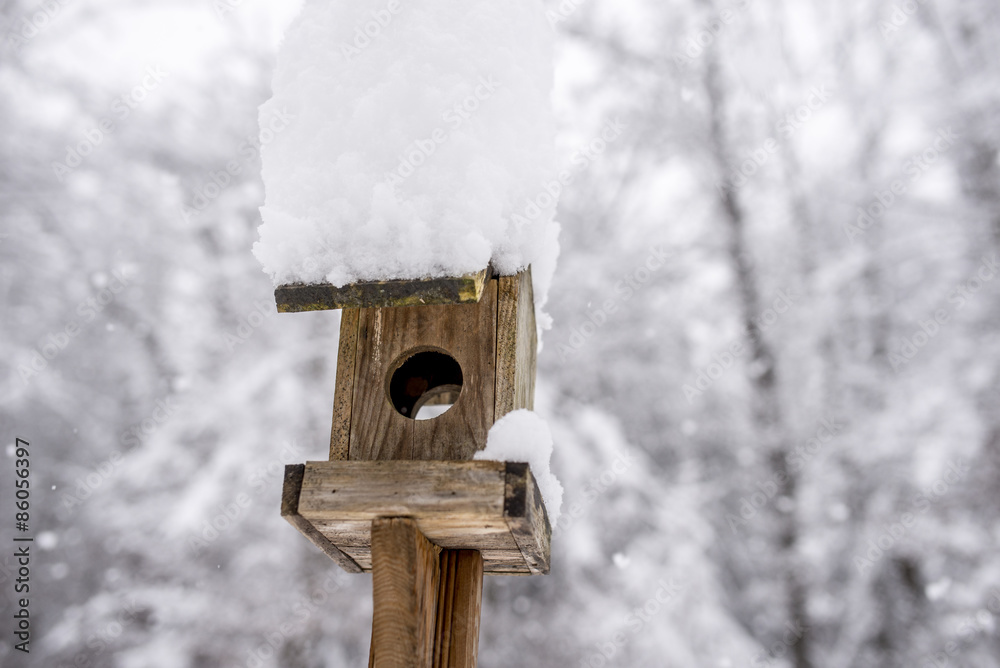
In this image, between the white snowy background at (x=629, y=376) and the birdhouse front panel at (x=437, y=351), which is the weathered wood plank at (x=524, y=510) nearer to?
the birdhouse front panel at (x=437, y=351)

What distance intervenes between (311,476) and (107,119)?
581cm

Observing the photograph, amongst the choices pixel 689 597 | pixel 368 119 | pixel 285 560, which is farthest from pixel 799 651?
pixel 368 119

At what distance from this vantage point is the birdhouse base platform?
1.45 m

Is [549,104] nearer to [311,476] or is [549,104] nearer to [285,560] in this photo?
[311,476]

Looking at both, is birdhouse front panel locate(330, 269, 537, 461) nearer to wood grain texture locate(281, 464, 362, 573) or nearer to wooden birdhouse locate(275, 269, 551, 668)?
wooden birdhouse locate(275, 269, 551, 668)

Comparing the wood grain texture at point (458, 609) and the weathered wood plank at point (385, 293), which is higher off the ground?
the weathered wood plank at point (385, 293)

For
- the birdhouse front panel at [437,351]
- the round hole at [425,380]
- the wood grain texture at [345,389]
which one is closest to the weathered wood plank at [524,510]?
the birdhouse front panel at [437,351]

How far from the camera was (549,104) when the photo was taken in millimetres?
2037

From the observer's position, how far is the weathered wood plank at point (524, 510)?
4.74 ft

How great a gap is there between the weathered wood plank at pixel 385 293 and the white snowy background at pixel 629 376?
13.9ft

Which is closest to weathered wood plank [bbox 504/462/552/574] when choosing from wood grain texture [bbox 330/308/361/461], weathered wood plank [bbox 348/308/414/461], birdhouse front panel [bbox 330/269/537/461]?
birdhouse front panel [bbox 330/269/537/461]

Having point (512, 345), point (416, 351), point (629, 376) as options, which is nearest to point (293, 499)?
point (416, 351)

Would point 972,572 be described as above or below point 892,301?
below

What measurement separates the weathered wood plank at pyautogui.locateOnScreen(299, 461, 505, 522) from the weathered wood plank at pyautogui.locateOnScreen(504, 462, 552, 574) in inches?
0.8
